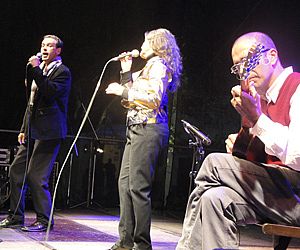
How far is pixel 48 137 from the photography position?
11.8ft

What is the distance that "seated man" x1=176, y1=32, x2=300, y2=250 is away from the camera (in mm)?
1631

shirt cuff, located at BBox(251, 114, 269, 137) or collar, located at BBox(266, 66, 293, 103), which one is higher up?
collar, located at BBox(266, 66, 293, 103)

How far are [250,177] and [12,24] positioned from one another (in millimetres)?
5566

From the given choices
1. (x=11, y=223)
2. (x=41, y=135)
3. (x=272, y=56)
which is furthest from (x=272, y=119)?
(x=11, y=223)

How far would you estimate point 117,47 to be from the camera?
688 centimetres

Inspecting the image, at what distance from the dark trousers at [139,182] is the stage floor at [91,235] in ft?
1.07

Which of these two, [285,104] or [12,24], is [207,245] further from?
[12,24]

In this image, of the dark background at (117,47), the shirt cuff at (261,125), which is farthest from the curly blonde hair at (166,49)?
the dark background at (117,47)

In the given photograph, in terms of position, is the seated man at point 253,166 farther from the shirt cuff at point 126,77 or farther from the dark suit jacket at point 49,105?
the dark suit jacket at point 49,105

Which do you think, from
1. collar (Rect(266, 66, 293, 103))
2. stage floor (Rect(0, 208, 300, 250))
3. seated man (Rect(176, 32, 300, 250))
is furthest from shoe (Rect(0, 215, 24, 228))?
collar (Rect(266, 66, 293, 103))

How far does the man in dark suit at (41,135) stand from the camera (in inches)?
141

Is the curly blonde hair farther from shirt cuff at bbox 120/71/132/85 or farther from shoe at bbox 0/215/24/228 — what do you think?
shoe at bbox 0/215/24/228

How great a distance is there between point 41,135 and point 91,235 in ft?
2.56

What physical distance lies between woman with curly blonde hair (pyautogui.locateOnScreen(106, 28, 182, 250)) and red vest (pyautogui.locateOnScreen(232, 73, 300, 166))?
91 cm
